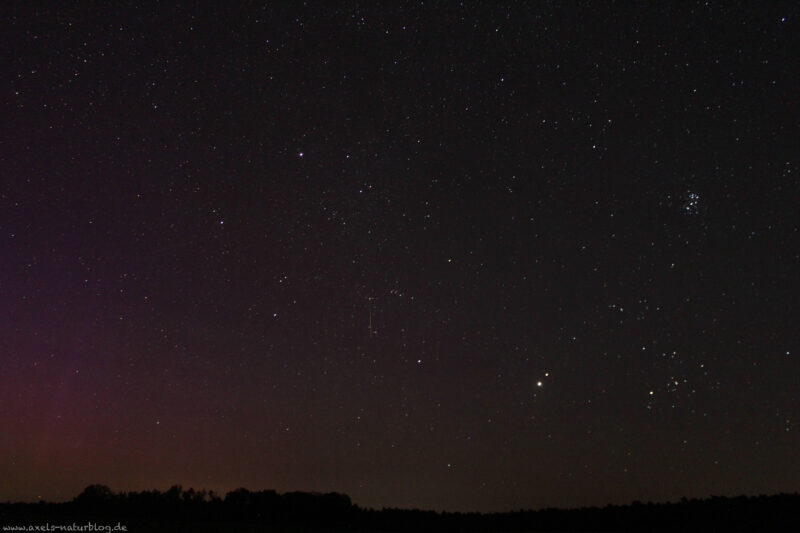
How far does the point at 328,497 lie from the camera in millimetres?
37062

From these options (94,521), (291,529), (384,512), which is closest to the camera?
(94,521)

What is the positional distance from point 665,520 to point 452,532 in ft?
33.5

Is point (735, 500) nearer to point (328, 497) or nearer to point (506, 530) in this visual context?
point (506, 530)

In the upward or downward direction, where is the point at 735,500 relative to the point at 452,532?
upward

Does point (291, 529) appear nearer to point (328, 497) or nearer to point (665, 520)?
point (328, 497)

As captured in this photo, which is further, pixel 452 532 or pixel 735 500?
pixel 452 532

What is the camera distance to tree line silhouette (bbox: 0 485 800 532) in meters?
26.9

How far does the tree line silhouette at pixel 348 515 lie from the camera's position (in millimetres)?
26922

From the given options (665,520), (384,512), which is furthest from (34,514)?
(665,520)

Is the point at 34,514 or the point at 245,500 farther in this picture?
the point at 245,500

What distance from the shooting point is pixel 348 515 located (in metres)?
36.4

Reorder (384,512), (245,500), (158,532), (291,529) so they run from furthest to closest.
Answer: (245,500) < (384,512) < (291,529) < (158,532)

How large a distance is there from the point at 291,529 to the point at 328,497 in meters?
3.94

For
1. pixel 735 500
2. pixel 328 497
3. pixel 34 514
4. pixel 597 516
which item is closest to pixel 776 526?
pixel 735 500
